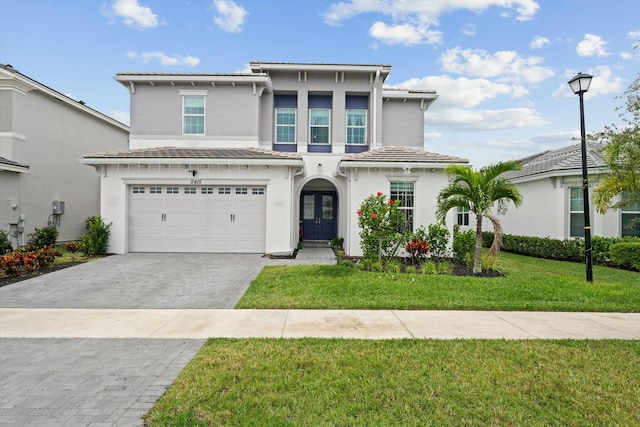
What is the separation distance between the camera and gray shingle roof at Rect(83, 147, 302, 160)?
1327cm

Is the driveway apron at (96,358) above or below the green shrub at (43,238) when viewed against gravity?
below

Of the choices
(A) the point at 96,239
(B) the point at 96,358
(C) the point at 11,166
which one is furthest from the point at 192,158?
(B) the point at 96,358

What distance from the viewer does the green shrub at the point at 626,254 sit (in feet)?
38.6

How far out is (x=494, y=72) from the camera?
16500 mm

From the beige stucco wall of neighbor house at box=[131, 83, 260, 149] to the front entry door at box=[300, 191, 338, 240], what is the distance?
4180 millimetres

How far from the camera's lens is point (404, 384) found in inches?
150

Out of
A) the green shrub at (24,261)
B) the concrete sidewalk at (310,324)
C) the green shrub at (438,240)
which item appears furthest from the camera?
the green shrub at (438,240)

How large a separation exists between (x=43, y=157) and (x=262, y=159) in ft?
37.6

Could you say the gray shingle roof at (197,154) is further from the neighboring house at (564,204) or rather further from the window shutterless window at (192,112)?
the neighboring house at (564,204)

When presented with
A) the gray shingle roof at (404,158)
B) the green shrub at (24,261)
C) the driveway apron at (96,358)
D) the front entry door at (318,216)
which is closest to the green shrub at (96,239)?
the green shrub at (24,261)

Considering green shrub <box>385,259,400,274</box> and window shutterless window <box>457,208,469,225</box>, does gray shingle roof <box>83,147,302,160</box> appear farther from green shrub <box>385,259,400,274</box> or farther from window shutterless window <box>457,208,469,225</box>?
window shutterless window <box>457,208,469,225</box>

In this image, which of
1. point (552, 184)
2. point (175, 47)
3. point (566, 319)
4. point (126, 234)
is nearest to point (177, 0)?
point (175, 47)

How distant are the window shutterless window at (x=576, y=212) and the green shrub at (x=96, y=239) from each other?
19041 millimetres

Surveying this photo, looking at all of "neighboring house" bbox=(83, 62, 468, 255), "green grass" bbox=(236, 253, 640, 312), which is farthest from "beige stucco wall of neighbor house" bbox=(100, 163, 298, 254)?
"green grass" bbox=(236, 253, 640, 312)
